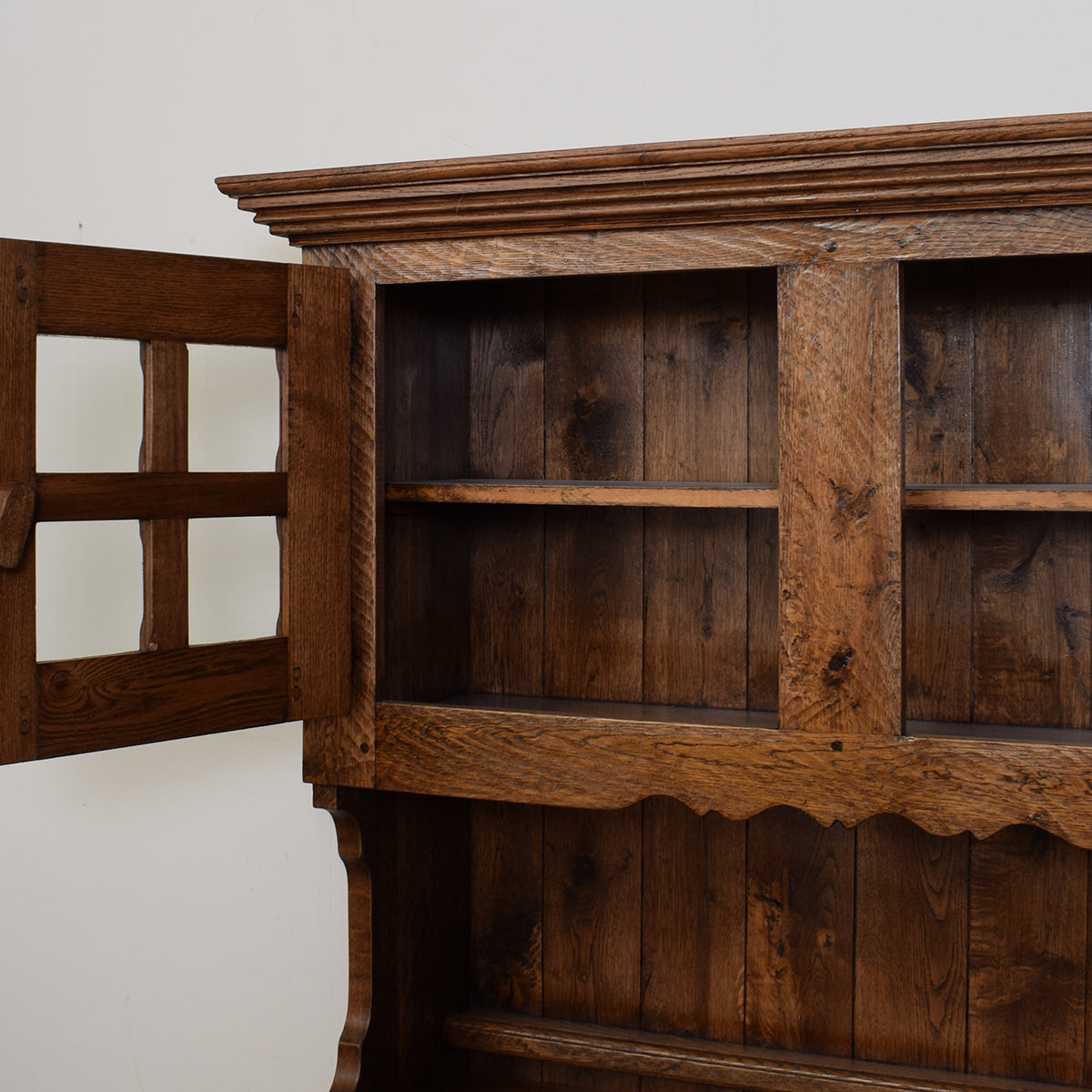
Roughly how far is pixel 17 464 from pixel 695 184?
785 millimetres

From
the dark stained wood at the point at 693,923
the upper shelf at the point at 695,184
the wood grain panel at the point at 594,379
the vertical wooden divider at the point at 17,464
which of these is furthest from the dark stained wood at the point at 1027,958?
the vertical wooden divider at the point at 17,464

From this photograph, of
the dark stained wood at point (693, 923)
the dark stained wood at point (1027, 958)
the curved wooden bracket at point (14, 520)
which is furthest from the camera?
the dark stained wood at point (693, 923)

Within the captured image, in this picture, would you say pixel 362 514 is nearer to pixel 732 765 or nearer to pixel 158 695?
pixel 158 695

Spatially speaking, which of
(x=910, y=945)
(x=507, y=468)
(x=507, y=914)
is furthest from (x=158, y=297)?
(x=910, y=945)

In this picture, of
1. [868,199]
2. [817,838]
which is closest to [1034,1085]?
[817,838]

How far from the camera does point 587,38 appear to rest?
1.81 m

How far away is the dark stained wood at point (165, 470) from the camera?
136cm

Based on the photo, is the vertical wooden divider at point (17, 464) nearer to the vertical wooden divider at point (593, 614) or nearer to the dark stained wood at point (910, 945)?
the vertical wooden divider at point (593, 614)

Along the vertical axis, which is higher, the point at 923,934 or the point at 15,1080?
the point at 923,934

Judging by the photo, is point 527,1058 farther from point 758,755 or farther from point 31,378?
point 31,378

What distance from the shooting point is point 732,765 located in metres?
1.41

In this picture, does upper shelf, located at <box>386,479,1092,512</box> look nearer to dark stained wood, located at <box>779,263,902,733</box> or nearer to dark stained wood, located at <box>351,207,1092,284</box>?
dark stained wood, located at <box>779,263,902,733</box>

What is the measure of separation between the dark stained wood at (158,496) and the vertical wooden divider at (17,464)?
0.04m

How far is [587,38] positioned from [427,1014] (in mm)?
1451
